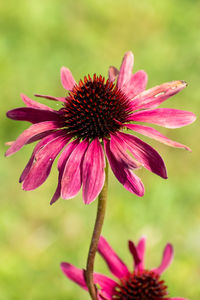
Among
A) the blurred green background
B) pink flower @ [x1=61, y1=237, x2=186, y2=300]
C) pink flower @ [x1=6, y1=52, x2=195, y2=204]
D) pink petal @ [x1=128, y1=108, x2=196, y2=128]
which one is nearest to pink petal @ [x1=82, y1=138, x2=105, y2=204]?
pink flower @ [x1=6, y1=52, x2=195, y2=204]

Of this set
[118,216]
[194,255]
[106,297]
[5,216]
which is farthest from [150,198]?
[106,297]

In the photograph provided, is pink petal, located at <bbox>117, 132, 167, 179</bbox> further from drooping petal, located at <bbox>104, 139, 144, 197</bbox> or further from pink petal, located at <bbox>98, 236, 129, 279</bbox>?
pink petal, located at <bbox>98, 236, 129, 279</bbox>

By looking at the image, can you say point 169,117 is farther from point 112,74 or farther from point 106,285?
point 106,285

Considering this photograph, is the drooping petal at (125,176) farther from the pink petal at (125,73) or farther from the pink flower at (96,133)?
the pink petal at (125,73)

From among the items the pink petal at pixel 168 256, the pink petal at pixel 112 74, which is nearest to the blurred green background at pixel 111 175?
the pink petal at pixel 168 256

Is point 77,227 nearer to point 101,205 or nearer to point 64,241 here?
point 64,241

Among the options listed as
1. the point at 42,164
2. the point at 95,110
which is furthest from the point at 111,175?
the point at 42,164
